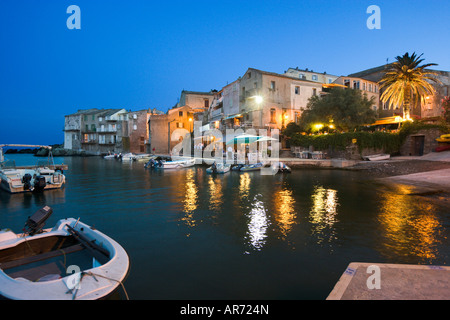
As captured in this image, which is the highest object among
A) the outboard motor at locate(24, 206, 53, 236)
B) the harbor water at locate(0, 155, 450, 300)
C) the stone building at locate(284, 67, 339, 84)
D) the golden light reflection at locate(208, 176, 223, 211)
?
the stone building at locate(284, 67, 339, 84)

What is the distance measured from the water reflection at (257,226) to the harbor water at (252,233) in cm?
4

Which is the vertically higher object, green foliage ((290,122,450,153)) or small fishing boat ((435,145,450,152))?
green foliage ((290,122,450,153))

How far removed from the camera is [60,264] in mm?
6281

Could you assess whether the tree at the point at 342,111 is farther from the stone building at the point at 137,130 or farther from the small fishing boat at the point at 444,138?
the stone building at the point at 137,130

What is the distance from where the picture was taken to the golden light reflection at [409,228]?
703 cm

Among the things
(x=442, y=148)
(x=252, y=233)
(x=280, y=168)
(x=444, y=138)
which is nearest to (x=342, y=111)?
(x=444, y=138)

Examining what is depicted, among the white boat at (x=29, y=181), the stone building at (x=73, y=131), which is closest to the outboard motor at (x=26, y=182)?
the white boat at (x=29, y=181)

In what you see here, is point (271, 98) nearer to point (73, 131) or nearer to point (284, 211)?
point (284, 211)

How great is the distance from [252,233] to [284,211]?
3.49m

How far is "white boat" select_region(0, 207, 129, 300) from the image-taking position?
154 inches

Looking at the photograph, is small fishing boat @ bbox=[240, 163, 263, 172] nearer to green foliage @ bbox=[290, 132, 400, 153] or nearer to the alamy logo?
green foliage @ bbox=[290, 132, 400, 153]

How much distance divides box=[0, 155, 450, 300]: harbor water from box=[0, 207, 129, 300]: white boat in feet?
3.33

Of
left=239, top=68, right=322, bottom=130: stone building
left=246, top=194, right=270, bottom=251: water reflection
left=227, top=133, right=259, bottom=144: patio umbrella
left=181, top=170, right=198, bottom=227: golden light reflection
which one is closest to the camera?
left=246, top=194, right=270, bottom=251: water reflection

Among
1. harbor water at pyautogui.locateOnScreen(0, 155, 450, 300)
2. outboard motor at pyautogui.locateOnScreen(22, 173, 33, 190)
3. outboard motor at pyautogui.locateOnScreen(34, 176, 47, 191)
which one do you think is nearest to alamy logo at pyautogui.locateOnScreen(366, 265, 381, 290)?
harbor water at pyautogui.locateOnScreen(0, 155, 450, 300)
